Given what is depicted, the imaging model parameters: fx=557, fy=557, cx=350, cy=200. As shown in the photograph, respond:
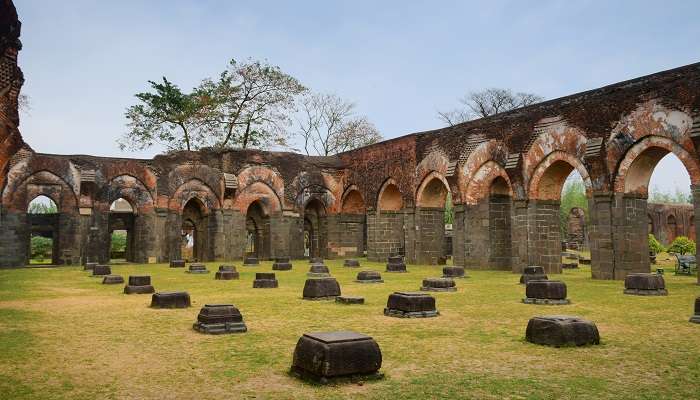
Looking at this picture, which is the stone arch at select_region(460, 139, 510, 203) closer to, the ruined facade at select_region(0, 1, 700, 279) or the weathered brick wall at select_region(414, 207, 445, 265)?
the ruined facade at select_region(0, 1, 700, 279)

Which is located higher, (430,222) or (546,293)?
(430,222)

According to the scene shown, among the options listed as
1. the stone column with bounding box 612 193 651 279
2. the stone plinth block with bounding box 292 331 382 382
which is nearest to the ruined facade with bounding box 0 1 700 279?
the stone column with bounding box 612 193 651 279

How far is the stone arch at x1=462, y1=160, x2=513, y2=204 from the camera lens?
2123cm

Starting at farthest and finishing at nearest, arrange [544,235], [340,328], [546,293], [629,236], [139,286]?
[544,235]
[629,236]
[139,286]
[546,293]
[340,328]

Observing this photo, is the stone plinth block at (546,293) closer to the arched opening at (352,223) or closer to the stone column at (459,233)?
the stone column at (459,233)

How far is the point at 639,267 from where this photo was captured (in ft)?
53.3

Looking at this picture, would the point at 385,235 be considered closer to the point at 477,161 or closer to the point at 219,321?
the point at 477,161

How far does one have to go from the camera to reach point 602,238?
656 inches

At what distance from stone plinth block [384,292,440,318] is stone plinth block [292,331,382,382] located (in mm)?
3576

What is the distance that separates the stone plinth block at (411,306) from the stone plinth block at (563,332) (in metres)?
2.23

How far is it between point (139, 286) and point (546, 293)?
855 cm

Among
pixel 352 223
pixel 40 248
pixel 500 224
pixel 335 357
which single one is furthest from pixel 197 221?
pixel 335 357

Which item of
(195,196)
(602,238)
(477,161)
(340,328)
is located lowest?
(340,328)

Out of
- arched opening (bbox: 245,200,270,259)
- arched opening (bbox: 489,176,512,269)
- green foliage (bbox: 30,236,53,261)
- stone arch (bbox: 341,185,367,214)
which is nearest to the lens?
arched opening (bbox: 489,176,512,269)
